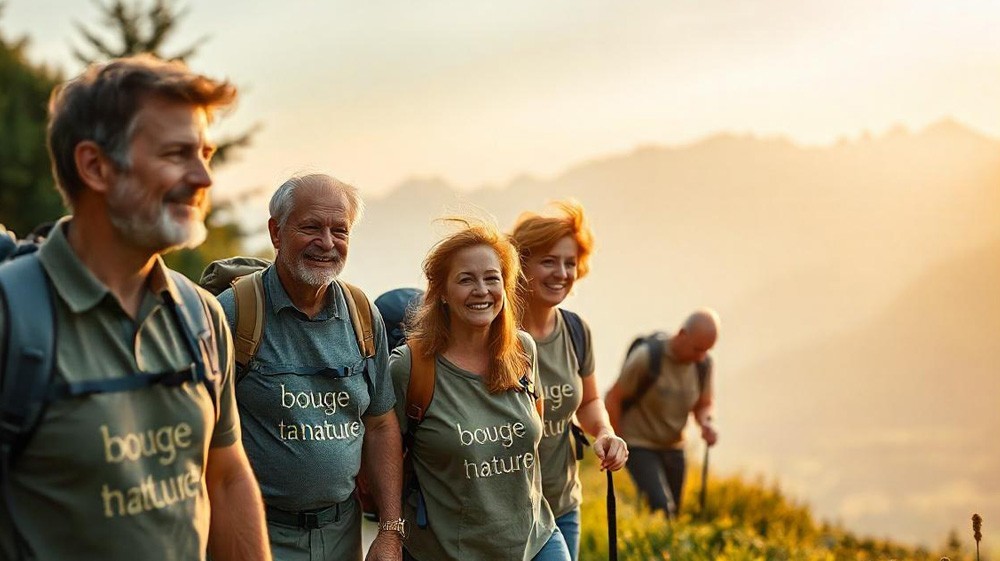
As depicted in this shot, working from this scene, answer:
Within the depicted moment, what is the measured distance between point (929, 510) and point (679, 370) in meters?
106

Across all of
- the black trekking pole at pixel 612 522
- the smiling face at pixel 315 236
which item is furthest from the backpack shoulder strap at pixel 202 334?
the black trekking pole at pixel 612 522

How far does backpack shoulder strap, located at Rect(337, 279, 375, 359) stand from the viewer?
15.4 ft

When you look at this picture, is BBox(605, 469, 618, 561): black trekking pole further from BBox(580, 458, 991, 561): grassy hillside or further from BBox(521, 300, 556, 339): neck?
BBox(580, 458, 991, 561): grassy hillside

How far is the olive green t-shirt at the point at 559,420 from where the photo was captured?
5934 mm

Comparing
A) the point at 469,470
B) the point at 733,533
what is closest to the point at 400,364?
the point at 469,470

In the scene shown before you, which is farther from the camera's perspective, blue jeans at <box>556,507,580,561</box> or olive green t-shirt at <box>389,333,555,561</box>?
blue jeans at <box>556,507,580,561</box>

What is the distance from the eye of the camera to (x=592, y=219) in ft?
22.0

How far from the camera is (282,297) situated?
4598mm

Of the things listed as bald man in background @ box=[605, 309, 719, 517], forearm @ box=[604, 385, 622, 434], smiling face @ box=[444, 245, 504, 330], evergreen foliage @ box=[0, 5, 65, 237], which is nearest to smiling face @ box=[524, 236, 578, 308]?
smiling face @ box=[444, 245, 504, 330]

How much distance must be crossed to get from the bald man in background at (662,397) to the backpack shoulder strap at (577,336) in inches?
174

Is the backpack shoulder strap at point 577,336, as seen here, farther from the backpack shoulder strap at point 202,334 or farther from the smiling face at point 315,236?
the backpack shoulder strap at point 202,334

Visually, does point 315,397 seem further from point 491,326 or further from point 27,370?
point 27,370

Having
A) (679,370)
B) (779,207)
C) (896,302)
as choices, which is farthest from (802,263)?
(679,370)

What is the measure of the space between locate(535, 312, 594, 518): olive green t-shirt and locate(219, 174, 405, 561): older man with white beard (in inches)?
49.2
